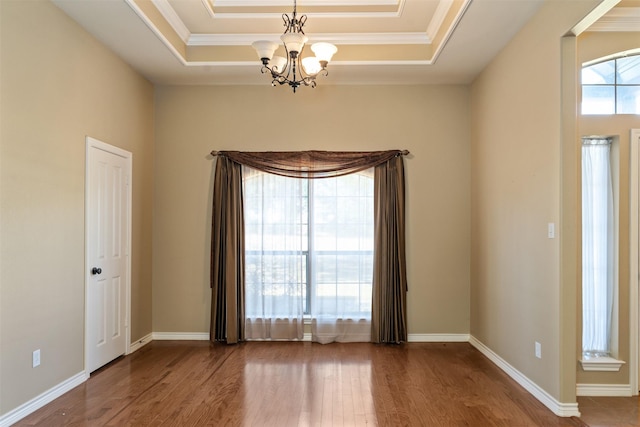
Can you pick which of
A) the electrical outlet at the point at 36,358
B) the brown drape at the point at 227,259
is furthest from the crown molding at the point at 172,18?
the electrical outlet at the point at 36,358

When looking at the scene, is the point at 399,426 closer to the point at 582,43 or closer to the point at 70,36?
the point at 582,43

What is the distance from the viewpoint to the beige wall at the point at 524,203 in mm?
3039

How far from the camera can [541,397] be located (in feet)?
10.6

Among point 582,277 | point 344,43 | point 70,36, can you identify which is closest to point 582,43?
point 582,277

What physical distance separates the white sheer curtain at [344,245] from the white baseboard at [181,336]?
52.5 inches

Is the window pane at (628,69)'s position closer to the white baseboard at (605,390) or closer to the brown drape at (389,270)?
the brown drape at (389,270)

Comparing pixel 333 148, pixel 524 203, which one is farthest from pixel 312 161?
pixel 524 203

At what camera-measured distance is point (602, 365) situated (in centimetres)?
328

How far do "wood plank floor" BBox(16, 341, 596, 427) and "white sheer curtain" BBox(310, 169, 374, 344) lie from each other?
0.55 m

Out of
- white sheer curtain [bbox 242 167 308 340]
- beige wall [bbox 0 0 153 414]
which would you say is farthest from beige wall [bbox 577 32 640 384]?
beige wall [bbox 0 0 153 414]

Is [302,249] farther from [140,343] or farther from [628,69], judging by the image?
[628,69]

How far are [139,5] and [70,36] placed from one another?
64 cm

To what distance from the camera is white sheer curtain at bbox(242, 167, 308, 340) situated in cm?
488

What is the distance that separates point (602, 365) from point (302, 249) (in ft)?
9.81
